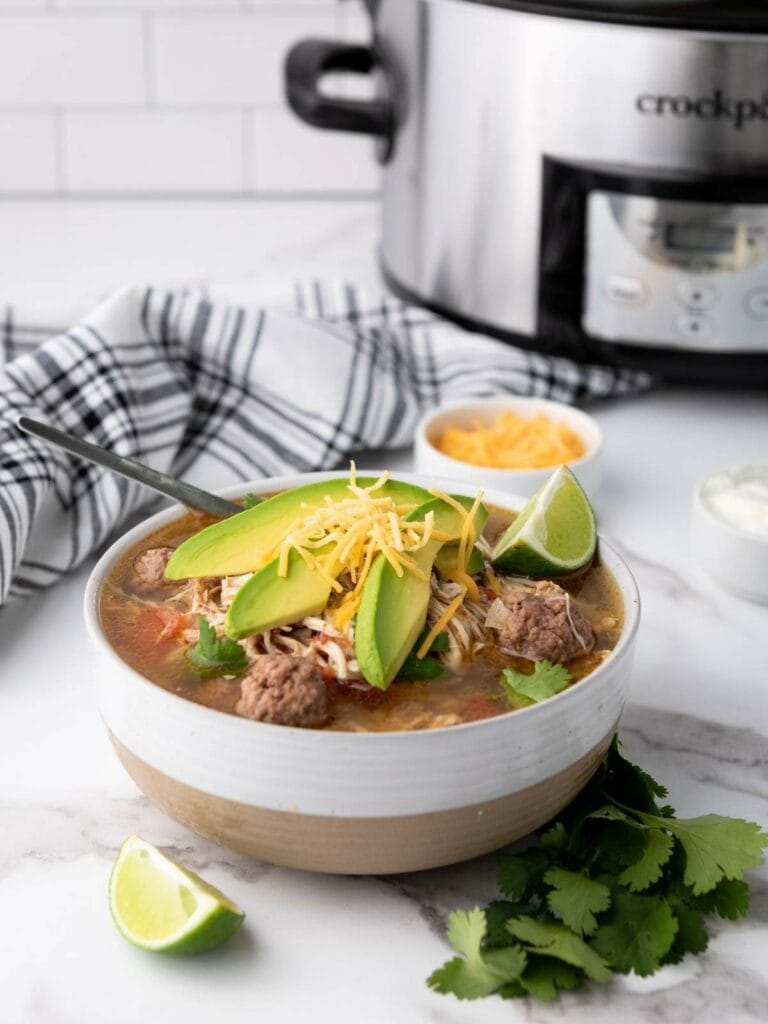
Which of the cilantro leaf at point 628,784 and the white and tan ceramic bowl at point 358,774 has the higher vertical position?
the white and tan ceramic bowl at point 358,774

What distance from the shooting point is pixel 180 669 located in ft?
3.18

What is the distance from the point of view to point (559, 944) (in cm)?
89

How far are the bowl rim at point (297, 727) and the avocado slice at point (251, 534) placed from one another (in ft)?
0.19

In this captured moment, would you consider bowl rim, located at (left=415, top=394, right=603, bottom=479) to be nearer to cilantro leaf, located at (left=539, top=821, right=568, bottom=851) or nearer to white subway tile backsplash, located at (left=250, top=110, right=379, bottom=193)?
cilantro leaf, located at (left=539, top=821, right=568, bottom=851)

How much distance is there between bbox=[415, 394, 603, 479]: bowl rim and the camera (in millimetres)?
1398

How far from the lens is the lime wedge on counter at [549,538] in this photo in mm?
1077

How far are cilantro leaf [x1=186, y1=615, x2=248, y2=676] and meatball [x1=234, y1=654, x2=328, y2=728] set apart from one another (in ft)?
0.14

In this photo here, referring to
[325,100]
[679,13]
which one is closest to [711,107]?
[679,13]

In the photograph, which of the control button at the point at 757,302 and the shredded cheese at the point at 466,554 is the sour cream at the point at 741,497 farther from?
the shredded cheese at the point at 466,554

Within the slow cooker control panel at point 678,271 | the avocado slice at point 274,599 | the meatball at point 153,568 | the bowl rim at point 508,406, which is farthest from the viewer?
the slow cooker control panel at point 678,271


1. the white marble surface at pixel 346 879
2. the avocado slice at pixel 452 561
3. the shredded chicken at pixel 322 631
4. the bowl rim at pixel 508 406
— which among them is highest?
the avocado slice at pixel 452 561

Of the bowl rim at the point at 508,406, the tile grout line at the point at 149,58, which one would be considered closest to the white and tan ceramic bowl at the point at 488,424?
the bowl rim at the point at 508,406

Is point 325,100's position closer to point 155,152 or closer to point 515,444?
point 515,444

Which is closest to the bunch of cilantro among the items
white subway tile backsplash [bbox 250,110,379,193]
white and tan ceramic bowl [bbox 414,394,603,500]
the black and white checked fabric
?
white and tan ceramic bowl [bbox 414,394,603,500]
